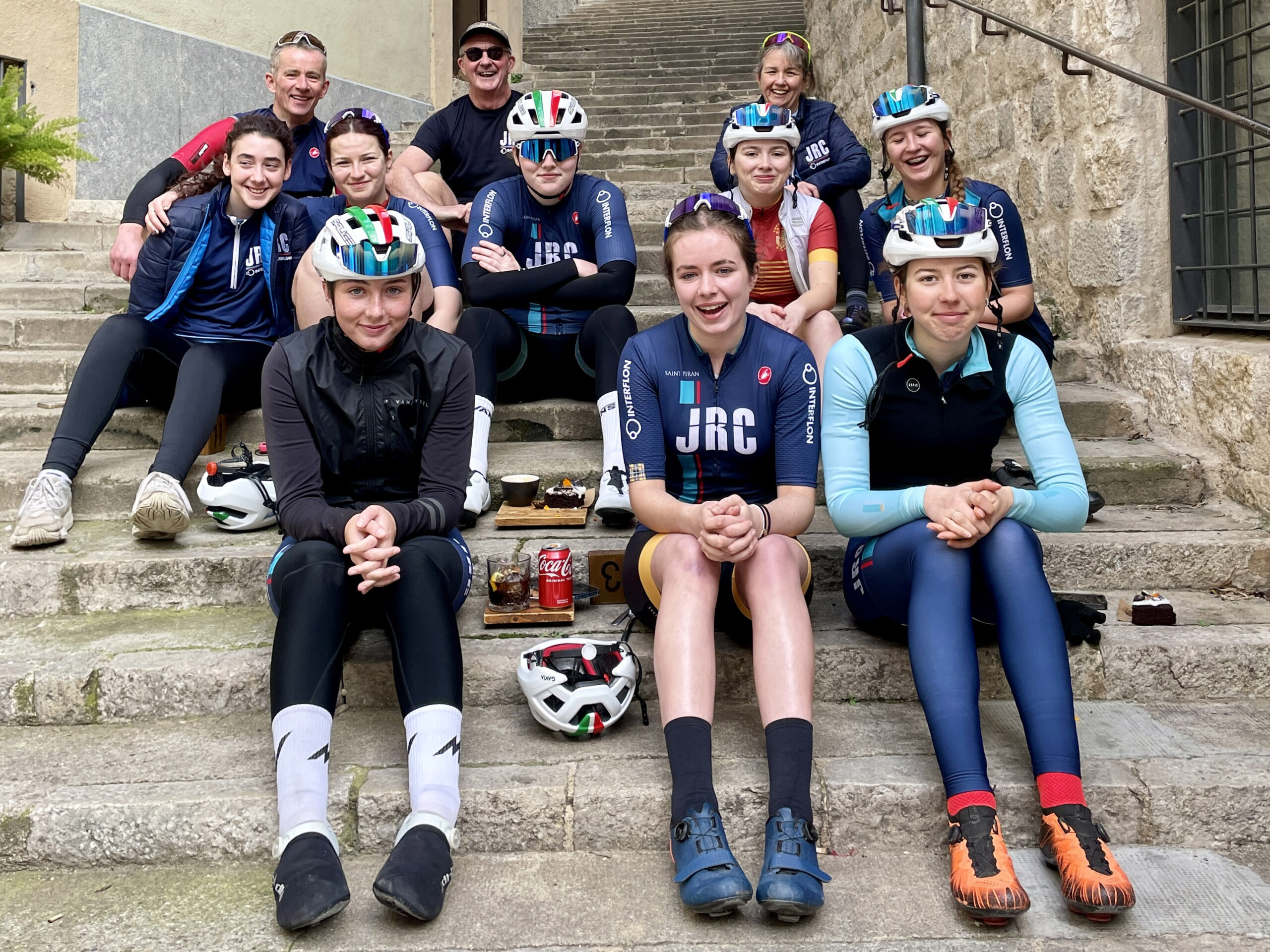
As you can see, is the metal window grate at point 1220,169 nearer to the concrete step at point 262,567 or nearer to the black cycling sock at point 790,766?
the concrete step at point 262,567

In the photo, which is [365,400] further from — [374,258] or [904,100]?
[904,100]

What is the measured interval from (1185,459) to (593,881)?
2.56 metres

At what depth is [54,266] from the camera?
5898 mm

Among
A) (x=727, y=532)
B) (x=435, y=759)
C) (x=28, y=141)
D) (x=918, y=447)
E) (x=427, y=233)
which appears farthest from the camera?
(x=28, y=141)

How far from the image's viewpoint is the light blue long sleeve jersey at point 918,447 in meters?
2.58

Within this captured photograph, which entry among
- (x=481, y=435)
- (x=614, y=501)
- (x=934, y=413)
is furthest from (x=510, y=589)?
(x=934, y=413)

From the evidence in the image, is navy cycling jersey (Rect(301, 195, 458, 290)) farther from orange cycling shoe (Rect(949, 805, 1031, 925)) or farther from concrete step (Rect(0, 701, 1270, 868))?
orange cycling shoe (Rect(949, 805, 1031, 925))

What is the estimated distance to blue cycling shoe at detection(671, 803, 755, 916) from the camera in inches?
82.8

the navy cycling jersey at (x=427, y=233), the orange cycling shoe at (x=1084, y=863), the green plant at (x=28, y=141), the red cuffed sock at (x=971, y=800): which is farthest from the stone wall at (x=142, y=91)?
the orange cycling shoe at (x=1084, y=863)

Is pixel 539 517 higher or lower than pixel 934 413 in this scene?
lower

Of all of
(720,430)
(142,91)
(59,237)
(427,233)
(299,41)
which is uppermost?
(142,91)

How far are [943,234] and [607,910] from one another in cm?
165

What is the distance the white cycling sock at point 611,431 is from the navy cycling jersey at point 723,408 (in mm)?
718

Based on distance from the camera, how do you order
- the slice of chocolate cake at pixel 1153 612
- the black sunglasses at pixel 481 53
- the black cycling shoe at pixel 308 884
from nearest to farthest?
the black cycling shoe at pixel 308 884
the slice of chocolate cake at pixel 1153 612
the black sunglasses at pixel 481 53
